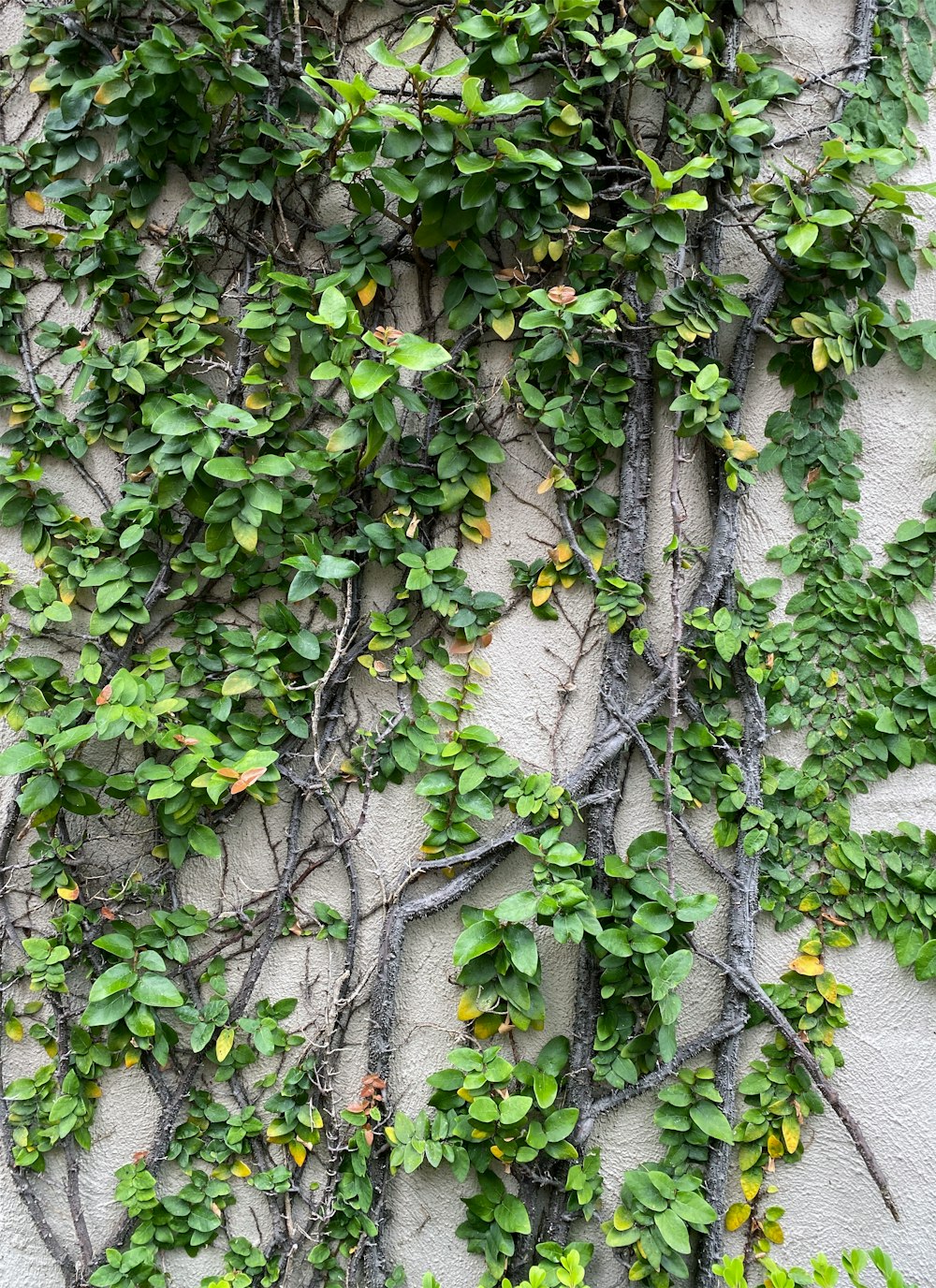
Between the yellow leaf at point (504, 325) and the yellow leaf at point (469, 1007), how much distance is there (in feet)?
4.83

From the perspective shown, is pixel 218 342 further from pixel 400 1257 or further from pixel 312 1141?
pixel 400 1257

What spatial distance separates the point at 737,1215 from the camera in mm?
1811

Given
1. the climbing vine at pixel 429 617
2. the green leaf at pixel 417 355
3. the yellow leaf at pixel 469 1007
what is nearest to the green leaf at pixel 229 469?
the climbing vine at pixel 429 617

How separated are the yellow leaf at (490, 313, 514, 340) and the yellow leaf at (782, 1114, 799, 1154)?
1.85 meters

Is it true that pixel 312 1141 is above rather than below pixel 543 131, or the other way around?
below

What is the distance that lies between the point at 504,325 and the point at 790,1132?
190 centimetres

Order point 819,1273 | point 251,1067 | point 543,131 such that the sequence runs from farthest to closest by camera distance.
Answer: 1. point 251,1067
2. point 543,131
3. point 819,1273

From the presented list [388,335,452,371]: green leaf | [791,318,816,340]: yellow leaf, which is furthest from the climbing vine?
[388,335,452,371]: green leaf

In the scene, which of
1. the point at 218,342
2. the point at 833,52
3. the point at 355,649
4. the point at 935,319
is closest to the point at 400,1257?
the point at 355,649

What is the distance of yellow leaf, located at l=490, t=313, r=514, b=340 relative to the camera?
187 cm

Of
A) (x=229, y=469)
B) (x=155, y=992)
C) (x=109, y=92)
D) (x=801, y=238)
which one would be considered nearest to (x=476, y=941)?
(x=155, y=992)

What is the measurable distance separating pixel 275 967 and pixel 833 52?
8.34 feet

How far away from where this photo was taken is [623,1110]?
6.16 ft

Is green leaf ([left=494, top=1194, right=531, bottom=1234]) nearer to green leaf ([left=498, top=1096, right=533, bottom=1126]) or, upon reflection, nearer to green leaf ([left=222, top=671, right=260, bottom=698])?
green leaf ([left=498, top=1096, right=533, bottom=1126])
